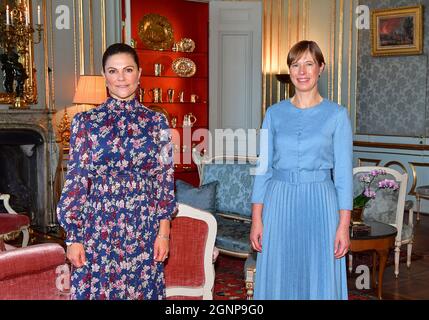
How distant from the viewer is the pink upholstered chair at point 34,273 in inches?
72.2

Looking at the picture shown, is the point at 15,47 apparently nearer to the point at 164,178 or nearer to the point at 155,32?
the point at 155,32

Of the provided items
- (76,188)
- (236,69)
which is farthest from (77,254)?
(236,69)

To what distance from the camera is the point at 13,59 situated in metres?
5.33

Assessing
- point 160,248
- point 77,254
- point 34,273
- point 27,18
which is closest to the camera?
point 77,254

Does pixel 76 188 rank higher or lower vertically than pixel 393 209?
higher

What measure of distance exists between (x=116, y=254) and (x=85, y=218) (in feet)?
0.47

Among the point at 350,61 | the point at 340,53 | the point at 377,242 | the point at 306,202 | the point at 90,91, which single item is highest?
the point at 340,53

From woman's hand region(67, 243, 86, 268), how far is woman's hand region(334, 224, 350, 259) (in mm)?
871

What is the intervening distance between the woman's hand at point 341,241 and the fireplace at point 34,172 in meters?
4.12

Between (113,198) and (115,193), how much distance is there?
2cm

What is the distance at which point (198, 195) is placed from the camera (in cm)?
427

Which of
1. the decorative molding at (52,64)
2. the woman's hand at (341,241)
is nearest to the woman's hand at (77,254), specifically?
the woman's hand at (341,241)

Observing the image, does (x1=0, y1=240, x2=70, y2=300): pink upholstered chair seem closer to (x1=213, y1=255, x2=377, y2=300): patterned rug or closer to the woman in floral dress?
the woman in floral dress
